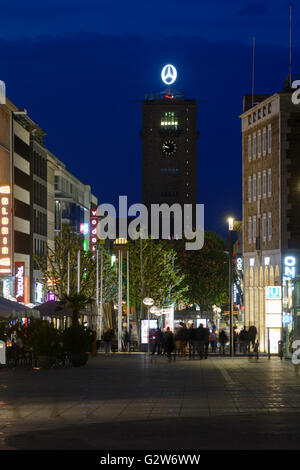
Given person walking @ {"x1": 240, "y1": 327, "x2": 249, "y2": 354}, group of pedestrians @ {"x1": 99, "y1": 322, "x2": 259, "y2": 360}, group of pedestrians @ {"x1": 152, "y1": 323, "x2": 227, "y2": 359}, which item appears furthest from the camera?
person walking @ {"x1": 240, "y1": 327, "x2": 249, "y2": 354}

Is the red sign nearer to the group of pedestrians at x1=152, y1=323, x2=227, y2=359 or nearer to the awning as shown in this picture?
the group of pedestrians at x1=152, y1=323, x2=227, y2=359

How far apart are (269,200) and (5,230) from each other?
23.7m

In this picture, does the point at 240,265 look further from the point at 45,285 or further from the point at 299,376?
the point at 299,376

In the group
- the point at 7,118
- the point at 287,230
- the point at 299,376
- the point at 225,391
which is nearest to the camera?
the point at 225,391

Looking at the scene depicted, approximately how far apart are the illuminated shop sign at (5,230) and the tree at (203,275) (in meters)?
57.8

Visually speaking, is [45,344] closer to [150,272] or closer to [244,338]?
[244,338]

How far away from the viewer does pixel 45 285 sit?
337 feet

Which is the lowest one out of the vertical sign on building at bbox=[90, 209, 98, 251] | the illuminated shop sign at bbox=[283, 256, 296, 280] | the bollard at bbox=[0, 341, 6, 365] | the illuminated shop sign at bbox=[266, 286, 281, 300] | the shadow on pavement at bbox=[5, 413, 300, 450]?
the shadow on pavement at bbox=[5, 413, 300, 450]

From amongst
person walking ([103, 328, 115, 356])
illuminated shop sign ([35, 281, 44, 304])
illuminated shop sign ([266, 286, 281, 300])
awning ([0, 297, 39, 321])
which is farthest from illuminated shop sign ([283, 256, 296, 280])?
awning ([0, 297, 39, 321])

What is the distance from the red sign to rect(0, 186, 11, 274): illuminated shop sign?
50.6ft

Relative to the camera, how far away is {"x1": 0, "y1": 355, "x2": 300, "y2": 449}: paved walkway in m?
15.6

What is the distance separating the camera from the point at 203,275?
431 feet
